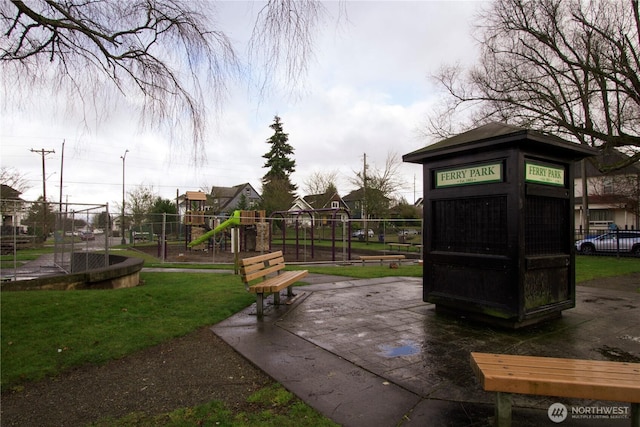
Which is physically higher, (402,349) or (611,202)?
(611,202)

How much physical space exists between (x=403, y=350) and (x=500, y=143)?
9.12 ft

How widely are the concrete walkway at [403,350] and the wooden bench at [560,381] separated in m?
0.40

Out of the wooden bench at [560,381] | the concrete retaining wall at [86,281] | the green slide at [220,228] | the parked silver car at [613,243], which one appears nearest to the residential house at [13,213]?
the concrete retaining wall at [86,281]

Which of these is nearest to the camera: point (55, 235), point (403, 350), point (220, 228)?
point (403, 350)

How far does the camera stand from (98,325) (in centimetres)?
505

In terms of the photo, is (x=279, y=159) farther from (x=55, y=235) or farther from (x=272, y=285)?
(x=272, y=285)

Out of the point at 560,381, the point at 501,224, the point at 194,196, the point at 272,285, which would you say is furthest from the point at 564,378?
the point at 194,196

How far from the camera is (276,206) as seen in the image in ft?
149

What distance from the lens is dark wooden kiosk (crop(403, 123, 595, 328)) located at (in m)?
4.70

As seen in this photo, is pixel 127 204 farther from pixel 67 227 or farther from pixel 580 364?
pixel 580 364

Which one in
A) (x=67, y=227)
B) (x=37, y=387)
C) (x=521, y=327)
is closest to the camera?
(x=37, y=387)

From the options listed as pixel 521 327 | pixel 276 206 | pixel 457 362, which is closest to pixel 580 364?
pixel 457 362

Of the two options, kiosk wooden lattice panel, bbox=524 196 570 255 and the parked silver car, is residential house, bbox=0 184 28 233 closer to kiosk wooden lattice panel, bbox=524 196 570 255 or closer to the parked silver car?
kiosk wooden lattice panel, bbox=524 196 570 255

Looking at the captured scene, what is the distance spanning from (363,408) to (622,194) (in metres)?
36.6
